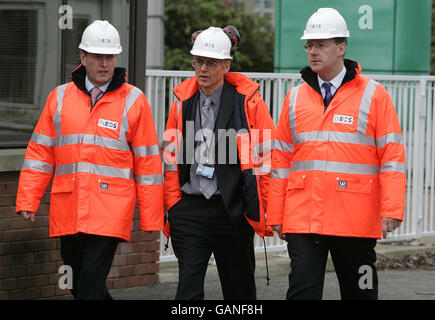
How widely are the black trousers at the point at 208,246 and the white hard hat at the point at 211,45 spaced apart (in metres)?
0.91

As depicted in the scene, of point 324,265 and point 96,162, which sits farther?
point 96,162

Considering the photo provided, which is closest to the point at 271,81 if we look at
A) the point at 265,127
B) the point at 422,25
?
the point at 265,127

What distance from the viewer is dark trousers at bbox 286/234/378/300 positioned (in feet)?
17.9

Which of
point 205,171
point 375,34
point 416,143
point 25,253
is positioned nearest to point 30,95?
point 25,253

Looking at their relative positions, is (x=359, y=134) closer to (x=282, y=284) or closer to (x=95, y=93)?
(x=95, y=93)

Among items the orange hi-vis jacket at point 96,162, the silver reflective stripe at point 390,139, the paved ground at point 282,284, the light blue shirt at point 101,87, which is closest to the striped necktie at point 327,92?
the silver reflective stripe at point 390,139

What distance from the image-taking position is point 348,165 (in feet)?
18.1

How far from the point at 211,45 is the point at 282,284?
11.5ft

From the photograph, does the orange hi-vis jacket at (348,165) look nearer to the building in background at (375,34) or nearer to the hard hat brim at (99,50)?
the hard hat brim at (99,50)

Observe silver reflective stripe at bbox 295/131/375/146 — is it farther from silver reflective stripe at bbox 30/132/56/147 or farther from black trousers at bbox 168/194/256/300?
silver reflective stripe at bbox 30/132/56/147

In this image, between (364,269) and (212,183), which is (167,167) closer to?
(212,183)

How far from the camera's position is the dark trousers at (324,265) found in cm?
546

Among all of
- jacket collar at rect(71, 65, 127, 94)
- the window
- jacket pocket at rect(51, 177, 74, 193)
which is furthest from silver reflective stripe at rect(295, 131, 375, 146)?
the window
